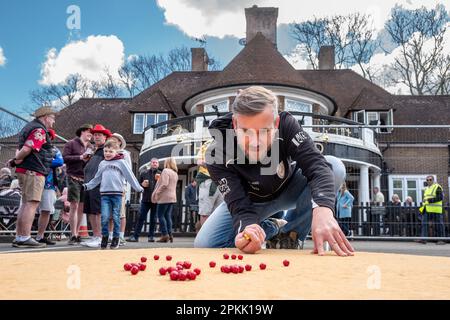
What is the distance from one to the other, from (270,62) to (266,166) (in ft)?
77.3

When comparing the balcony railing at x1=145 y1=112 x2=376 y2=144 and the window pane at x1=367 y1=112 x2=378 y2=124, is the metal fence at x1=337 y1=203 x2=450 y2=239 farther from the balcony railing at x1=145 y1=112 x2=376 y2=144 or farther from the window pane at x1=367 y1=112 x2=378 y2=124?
the window pane at x1=367 y1=112 x2=378 y2=124

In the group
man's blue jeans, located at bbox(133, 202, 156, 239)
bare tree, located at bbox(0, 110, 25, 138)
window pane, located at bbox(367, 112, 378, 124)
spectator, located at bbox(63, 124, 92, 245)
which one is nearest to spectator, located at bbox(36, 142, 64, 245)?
spectator, located at bbox(63, 124, 92, 245)

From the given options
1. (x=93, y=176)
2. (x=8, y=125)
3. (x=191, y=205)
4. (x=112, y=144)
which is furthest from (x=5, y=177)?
(x=191, y=205)

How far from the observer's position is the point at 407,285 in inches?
72.5

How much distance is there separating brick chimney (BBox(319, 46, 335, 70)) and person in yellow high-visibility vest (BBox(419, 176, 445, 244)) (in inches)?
926

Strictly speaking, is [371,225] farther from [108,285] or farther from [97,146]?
[108,285]

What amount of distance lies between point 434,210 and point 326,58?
2443 centimetres

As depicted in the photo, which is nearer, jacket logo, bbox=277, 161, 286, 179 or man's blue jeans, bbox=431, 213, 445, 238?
jacket logo, bbox=277, 161, 286, 179

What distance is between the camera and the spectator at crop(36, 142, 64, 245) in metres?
7.56

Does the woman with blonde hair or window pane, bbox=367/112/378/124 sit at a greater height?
window pane, bbox=367/112/378/124

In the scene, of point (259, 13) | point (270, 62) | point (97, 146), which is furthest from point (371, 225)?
point (259, 13)

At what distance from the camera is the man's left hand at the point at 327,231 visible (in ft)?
9.61

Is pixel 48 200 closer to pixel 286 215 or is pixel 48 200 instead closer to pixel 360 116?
pixel 286 215

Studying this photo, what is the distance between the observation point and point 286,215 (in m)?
4.23
